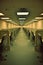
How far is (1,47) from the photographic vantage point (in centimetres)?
995

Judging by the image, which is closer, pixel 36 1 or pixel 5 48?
pixel 36 1

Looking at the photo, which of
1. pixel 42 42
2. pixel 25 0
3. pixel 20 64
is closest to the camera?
pixel 25 0

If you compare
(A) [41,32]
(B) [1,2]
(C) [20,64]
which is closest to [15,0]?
(B) [1,2]

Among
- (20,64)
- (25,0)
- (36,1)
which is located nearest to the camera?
(25,0)

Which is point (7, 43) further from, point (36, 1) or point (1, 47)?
point (36, 1)

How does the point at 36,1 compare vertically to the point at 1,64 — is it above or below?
above

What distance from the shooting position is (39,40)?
997 cm

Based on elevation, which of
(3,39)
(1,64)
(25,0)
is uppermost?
(25,0)

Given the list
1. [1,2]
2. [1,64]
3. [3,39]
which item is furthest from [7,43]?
[1,2]

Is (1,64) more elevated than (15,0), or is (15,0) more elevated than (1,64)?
(15,0)

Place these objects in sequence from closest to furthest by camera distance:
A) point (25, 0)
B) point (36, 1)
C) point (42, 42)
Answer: point (25, 0) → point (36, 1) → point (42, 42)

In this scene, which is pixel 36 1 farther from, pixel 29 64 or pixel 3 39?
pixel 3 39

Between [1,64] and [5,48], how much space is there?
309 cm

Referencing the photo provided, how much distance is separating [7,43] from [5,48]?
442 mm
